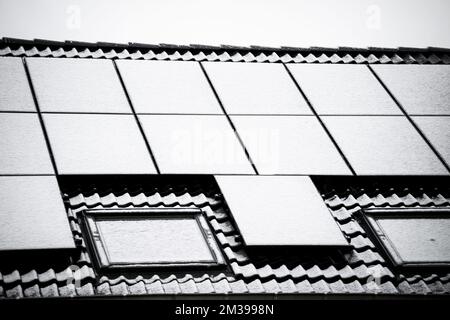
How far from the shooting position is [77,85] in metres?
7.23

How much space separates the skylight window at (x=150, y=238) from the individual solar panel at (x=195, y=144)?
2.00 feet

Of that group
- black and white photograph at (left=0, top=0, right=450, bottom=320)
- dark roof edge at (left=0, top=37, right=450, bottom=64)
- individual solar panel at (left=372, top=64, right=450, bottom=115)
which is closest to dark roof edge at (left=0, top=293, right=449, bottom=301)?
black and white photograph at (left=0, top=0, right=450, bottom=320)

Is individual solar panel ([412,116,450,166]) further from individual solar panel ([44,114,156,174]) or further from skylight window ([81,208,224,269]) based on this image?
individual solar panel ([44,114,156,174])

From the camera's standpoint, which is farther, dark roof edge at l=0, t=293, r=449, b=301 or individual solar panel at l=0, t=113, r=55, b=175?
individual solar panel at l=0, t=113, r=55, b=175

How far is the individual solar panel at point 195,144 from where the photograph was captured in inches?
254

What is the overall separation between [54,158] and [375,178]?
2.74m

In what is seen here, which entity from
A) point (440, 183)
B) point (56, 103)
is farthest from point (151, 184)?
point (440, 183)

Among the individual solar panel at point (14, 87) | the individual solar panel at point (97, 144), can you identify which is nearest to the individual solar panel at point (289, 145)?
the individual solar panel at point (97, 144)

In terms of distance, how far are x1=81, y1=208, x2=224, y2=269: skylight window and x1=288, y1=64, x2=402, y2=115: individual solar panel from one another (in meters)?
2.24

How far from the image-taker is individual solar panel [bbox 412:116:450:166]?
7.17 meters

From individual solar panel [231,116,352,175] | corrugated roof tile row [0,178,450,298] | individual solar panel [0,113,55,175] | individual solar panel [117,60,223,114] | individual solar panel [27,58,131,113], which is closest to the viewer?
corrugated roof tile row [0,178,450,298]

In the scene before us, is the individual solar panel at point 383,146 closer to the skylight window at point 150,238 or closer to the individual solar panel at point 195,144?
the individual solar panel at point 195,144

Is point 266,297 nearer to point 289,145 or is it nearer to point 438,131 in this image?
point 289,145

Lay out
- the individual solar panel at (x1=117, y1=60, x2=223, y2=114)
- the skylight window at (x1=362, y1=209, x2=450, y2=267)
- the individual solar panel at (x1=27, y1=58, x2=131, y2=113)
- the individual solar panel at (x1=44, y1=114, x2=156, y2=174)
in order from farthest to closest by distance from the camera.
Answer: the individual solar panel at (x1=117, y1=60, x2=223, y2=114)
the individual solar panel at (x1=27, y1=58, x2=131, y2=113)
the individual solar panel at (x1=44, y1=114, x2=156, y2=174)
the skylight window at (x1=362, y1=209, x2=450, y2=267)
